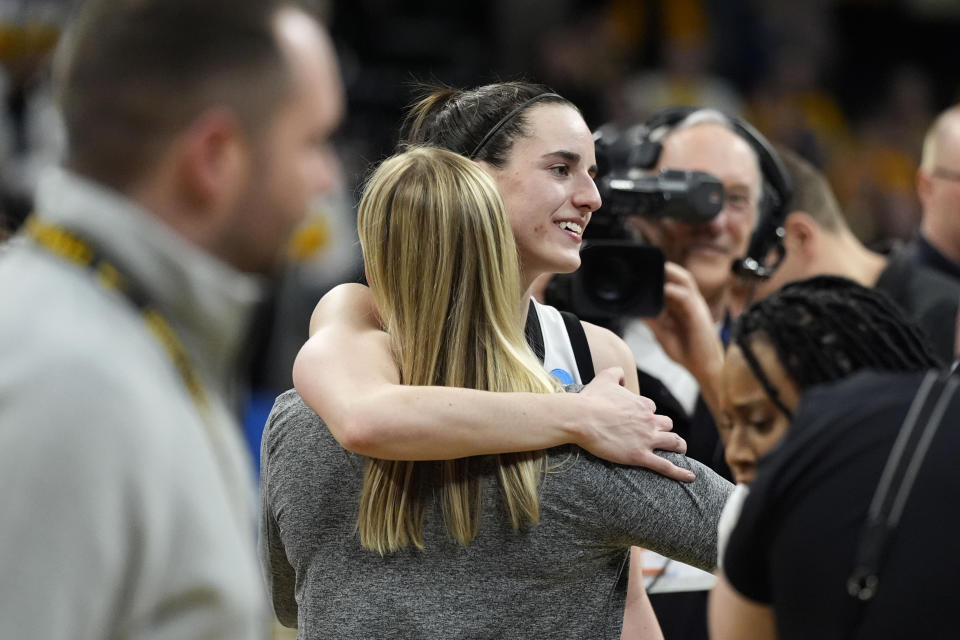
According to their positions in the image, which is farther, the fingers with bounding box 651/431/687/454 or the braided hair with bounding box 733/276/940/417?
the fingers with bounding box 651/431/687/454

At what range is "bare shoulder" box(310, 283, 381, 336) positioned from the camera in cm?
200

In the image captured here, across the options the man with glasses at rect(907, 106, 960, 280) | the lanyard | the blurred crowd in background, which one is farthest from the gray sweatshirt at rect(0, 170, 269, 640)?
the blurred crowd in background

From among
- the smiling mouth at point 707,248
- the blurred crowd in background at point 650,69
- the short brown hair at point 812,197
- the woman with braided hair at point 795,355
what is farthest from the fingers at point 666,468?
the blurred crowd in background at point 650,69

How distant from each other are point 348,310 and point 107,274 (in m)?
0.92

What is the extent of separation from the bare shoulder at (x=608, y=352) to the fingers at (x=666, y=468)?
35 centimetres

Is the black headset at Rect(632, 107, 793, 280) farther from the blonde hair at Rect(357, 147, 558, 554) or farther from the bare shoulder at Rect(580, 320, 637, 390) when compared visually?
the blonde hair at Rect(357, 147, 558, 554)

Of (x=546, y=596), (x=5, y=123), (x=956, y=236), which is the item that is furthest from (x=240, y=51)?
(x=5, y=123)

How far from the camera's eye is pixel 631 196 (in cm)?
269

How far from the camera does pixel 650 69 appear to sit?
28.4 ft

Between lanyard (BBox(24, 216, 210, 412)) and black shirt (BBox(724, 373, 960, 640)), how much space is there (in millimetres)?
627

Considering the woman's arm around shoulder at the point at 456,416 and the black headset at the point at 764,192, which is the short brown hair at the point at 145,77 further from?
the black headset at the point at 764,192

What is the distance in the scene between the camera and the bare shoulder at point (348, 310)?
6.57 feet

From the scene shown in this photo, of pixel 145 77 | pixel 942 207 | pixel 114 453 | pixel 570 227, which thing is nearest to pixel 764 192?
pixel 570 227

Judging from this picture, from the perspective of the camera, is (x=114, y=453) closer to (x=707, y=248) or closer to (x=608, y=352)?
(x=608, y=352)
